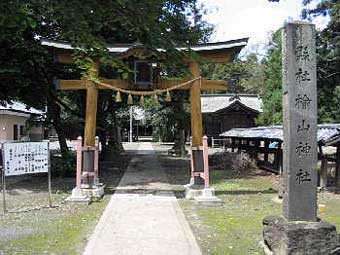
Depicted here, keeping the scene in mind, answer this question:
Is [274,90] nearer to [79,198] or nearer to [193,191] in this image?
[193,191]

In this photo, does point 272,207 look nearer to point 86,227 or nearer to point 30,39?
point 86,227

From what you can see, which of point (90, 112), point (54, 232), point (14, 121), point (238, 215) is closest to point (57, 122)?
point (90, 112)

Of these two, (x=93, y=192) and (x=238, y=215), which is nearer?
(x=238, y=215)

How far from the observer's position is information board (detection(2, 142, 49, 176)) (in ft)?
41.0

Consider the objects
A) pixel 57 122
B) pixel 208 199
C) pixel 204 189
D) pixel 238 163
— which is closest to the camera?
pixel 208 199

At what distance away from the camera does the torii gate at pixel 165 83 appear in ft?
49.2

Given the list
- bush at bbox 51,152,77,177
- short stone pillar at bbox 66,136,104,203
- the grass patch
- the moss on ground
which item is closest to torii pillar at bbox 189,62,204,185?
the moss on ground

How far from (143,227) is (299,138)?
12.2ft

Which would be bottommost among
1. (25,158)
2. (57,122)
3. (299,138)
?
(25,158)

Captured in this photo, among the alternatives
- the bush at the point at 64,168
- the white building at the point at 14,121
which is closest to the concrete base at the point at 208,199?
the bush at the point at 64,168

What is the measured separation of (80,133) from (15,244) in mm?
15423

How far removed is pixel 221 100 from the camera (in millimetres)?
51344

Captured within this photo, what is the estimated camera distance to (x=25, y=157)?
12.8 metres

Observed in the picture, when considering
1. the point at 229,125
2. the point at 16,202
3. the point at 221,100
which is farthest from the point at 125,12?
the point at 221,100
